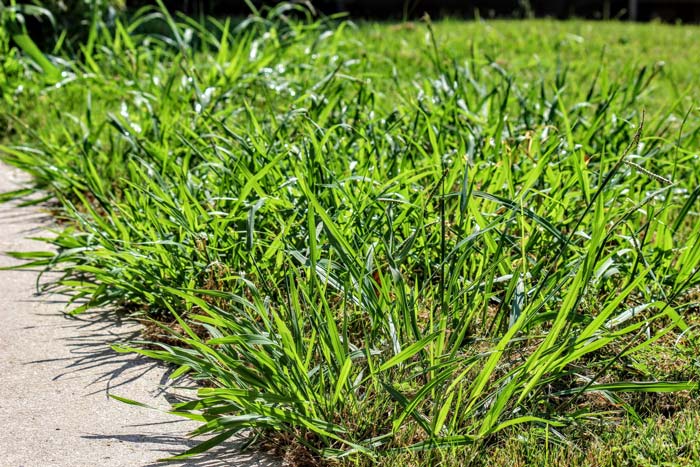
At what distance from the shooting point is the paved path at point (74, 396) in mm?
2387

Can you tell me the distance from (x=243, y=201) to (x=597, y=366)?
138 centimetres

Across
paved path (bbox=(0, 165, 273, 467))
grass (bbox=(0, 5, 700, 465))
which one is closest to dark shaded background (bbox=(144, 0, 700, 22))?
grass (bbox=(0, 5, 700, 465))

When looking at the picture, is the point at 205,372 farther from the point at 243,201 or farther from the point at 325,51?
the point at 325,51

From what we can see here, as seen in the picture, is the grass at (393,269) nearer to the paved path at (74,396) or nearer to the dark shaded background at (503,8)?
the paved path at (74,396)

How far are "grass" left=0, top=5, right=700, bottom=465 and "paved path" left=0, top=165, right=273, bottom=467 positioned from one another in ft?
0.31

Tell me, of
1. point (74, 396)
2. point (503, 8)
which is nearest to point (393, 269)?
point (74, 396)

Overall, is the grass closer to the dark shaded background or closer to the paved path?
the paved path

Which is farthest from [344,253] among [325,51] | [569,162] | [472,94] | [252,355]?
[325,51]

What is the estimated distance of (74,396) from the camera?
270 cm

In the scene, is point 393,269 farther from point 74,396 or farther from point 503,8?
point 503,8

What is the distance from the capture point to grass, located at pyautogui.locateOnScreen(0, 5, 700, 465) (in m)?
2.40

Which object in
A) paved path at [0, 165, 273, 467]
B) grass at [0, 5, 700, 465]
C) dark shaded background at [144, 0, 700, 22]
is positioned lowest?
dark shaded background at [144, 0, 700, 22]

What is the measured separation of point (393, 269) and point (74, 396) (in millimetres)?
1063

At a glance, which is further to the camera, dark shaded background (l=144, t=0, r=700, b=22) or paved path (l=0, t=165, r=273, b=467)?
dark shaded background (l=144, t=0, r=700, b=22)
